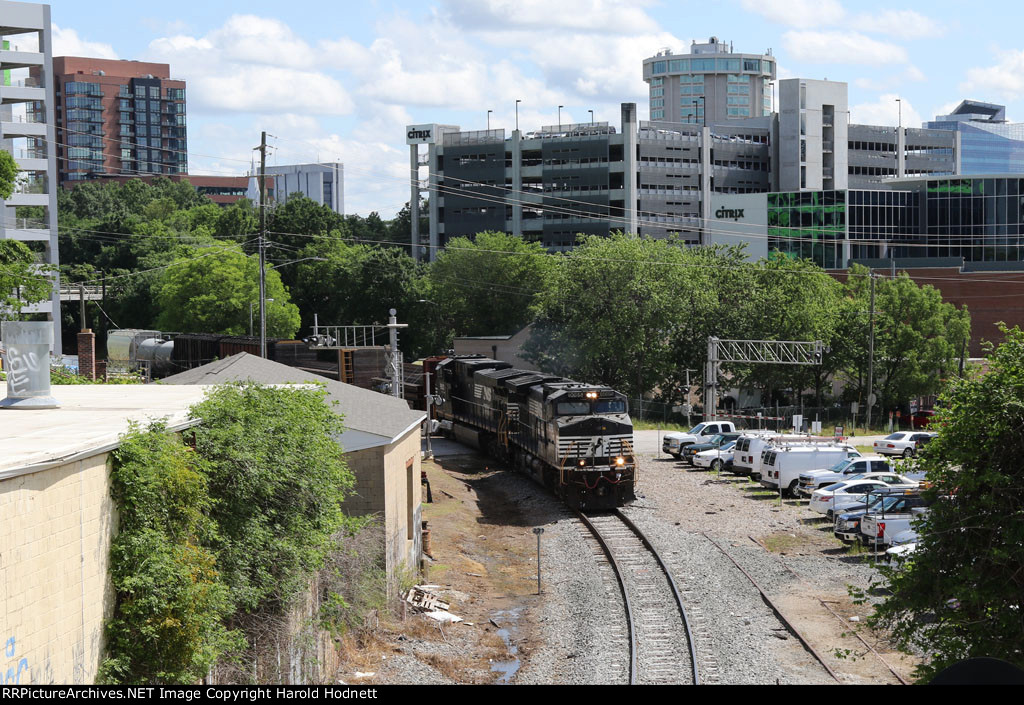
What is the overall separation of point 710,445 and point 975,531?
33608 millimetres

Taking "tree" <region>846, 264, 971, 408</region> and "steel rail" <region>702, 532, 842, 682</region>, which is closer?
"steel rail" <region>702, 532, 842, 682</region>

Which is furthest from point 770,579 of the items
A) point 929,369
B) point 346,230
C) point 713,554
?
point 346,230

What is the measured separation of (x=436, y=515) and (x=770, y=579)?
12.1 m

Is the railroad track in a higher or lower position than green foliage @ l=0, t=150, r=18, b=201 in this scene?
lower

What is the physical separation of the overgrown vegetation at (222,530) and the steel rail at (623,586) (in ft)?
17.1

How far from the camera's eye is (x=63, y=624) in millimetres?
10477

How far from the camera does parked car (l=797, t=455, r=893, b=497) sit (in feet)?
121

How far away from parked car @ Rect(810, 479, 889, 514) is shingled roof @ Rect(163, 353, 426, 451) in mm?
13626

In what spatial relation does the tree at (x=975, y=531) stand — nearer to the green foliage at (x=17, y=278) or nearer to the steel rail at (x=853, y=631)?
the steel rail at (x=853, y=631)

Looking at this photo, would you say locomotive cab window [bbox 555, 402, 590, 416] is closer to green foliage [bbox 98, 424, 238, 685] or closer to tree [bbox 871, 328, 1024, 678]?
tree [bbox 871, 328, 1024, 678]

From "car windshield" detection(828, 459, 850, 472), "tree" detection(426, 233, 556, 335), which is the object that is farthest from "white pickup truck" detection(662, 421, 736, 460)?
"tree" detection(426, 233, 556, 335)

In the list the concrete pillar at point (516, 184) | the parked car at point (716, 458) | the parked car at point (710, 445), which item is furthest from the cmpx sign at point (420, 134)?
the parked car at point (716, 458)

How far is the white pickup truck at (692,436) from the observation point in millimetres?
49469

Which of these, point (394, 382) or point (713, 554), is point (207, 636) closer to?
point (713, 554)
